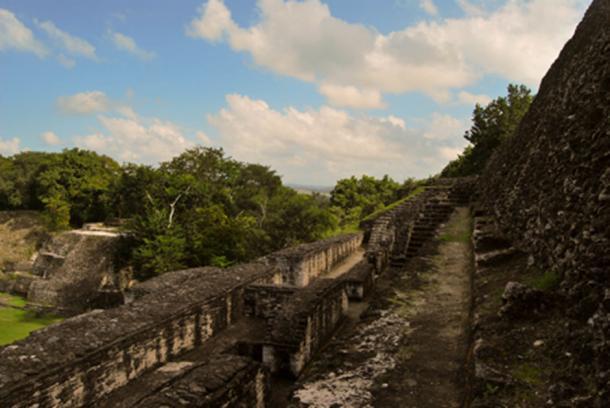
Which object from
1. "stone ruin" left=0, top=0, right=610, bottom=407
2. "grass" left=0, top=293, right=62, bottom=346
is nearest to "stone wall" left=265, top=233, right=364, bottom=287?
"stone ruin" left=0, top=0, right=610, bottom=407

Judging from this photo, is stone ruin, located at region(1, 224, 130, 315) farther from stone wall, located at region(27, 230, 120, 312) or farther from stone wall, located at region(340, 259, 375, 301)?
stone wall, located at region(340, 259, 375, 301)

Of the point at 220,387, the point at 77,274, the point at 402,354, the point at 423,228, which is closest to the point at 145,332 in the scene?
the point at 220,387

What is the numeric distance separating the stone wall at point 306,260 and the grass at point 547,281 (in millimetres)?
8377

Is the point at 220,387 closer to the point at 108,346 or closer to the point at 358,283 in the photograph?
the point at 108,346

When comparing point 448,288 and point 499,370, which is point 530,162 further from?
point 499,370

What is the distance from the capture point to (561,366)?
8.32ft

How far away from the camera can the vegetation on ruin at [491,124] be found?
25.7 meters

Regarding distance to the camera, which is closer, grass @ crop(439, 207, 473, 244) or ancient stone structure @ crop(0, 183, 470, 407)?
ancient stone structure @ crop(0, 183, 470, 407)

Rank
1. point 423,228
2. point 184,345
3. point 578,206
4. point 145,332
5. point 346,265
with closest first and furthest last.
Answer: point 578,206 < point 145,332 < point 184,345 < point 423,228 < point 346,265

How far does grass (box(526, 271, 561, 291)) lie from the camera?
137 inches

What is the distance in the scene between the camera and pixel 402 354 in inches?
172

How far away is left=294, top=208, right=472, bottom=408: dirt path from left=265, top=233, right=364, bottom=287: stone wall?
5360 millimetres

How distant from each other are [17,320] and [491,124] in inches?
1176

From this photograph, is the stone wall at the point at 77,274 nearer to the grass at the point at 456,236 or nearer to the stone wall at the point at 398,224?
the stone wall at the point at 398,224
